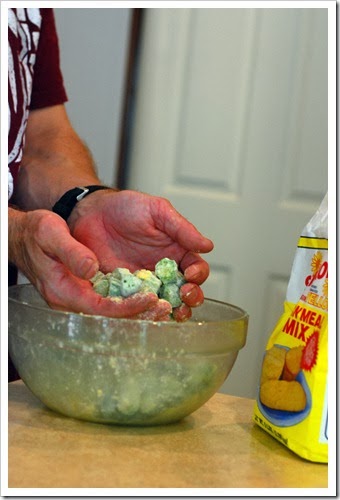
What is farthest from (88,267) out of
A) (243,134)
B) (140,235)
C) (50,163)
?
(243,134)

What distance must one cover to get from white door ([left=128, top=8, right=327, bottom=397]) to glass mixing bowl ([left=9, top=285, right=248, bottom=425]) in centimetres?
151

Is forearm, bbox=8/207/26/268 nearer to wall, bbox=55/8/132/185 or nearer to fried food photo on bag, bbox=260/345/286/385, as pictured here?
fried food photo on bag, bbox=260/345/286/385

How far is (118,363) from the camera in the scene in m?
0.76

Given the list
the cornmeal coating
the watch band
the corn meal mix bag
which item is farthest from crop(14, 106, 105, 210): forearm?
the corn meal mix bag

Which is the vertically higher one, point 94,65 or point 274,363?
point 94,65

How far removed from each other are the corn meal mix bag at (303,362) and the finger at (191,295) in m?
0.11

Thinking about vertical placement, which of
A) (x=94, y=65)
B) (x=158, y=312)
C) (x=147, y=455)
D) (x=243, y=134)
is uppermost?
(x=94, y=65)

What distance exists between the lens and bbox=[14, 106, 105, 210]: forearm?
1.24 meters

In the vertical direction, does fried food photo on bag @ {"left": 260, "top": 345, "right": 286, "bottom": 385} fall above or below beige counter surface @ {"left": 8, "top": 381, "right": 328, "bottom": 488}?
above

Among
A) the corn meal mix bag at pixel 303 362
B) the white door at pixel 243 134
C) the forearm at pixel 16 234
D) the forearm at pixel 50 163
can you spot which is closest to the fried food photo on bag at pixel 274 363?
the corn meal mix bag at pixel 303 362

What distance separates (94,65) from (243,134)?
0.51m

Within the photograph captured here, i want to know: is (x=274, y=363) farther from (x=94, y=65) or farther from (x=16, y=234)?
(x=94, y=65)

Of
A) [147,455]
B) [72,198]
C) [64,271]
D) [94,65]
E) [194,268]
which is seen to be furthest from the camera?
[94,65]

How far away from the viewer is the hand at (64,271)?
78 centimetres
